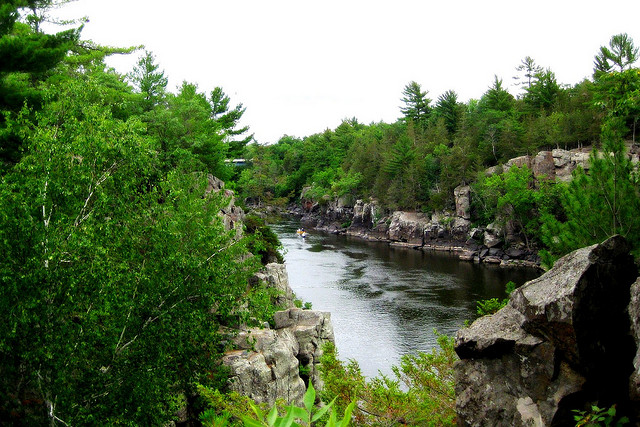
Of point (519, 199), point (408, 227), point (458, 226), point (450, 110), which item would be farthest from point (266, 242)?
point (450, 110)

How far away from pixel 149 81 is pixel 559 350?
1144 inches

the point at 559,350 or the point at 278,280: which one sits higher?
the point at 559,350

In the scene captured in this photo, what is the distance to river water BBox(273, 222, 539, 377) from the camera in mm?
26453

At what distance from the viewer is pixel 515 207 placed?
165 ft

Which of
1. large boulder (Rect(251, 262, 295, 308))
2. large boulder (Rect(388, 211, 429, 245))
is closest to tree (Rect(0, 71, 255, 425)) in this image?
large boulder (Rect(251, 262, 295, 308))

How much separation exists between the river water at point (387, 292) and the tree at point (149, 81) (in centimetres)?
1661

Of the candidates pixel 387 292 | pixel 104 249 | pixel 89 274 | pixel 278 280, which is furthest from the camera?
pixel 387 292

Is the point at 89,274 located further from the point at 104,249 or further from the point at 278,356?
the point at 278,356

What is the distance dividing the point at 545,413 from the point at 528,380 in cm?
60

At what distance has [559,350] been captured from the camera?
8.31m

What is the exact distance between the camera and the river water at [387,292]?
2645 cm

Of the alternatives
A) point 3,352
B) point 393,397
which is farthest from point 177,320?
point 393,397

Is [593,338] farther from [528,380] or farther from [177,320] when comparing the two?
[177,320]

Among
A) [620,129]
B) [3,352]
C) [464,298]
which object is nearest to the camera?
[3,352]
